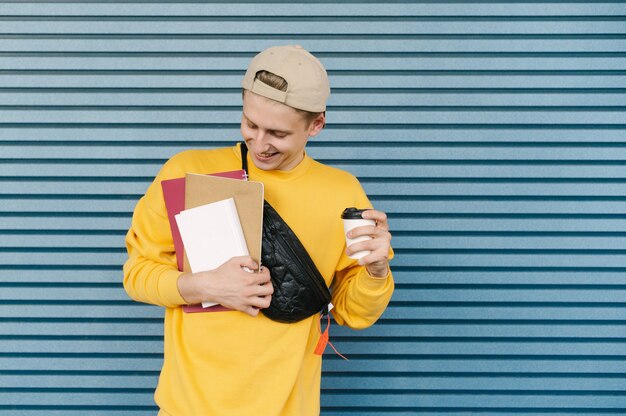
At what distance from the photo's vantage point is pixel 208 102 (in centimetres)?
262

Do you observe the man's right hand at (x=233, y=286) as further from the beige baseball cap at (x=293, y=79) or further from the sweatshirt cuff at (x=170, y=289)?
the beige baseball cap at (x=293, y=79)

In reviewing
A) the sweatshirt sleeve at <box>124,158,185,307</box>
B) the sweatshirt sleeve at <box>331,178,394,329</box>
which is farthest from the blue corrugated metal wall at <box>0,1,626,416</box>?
the sweatshirt sleeve at <box>124,158,185,307</box>

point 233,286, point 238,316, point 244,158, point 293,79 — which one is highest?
point 293,79

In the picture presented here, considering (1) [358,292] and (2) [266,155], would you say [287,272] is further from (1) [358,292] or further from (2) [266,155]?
(2) [266,155]

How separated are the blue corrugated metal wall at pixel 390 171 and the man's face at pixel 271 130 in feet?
3.75

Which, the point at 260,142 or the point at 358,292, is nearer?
the point at 260,142

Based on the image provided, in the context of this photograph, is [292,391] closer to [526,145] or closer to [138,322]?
[138,322]

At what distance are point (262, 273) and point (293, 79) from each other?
58cm

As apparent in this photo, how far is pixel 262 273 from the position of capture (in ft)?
4.90

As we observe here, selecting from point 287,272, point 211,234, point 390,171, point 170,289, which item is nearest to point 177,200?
point 211,234

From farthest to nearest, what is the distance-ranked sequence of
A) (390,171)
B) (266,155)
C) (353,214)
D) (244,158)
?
(390,171) < (244,158) < (266,155) < (353,214)

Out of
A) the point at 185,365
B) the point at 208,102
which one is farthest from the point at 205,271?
the point at 208,102

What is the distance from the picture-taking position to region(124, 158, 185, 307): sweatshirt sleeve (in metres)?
1.53

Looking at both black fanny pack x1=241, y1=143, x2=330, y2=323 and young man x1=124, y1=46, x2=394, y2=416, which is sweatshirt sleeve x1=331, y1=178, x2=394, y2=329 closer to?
young man x1=124, y1=46, x2=394, y2=416
